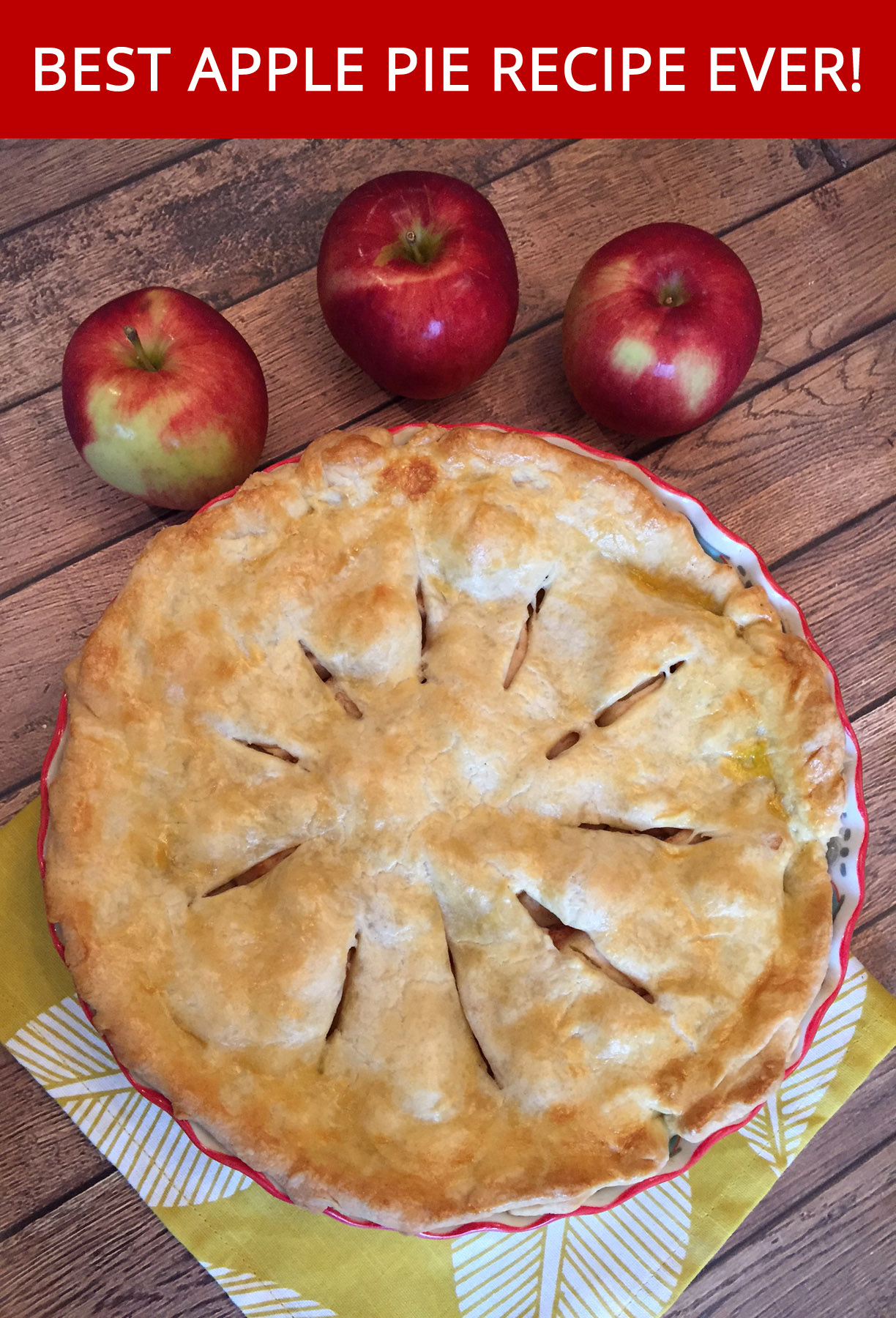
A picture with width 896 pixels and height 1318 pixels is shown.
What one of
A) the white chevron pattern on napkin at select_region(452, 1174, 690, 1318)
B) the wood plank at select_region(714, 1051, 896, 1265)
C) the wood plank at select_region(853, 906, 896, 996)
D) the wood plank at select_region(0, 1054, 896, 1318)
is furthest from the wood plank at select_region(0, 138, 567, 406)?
the wood plank at select_region(714, 1051, 896, 1265)

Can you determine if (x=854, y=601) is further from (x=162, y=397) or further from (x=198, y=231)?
(x=198, y=231)

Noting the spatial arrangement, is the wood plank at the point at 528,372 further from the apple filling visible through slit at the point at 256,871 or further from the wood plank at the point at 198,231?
the apple filling visible through slit at the point at 256,871

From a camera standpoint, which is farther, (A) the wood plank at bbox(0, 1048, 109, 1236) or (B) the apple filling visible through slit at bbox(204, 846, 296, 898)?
(A) the wood plank at bbox(0, 1048, 109, 1236)

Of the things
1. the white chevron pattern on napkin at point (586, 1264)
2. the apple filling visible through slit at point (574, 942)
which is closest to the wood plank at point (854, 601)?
the apple filling visible through slit at point (574, 942)

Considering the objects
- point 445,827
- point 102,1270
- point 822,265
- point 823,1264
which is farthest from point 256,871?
point 822,265

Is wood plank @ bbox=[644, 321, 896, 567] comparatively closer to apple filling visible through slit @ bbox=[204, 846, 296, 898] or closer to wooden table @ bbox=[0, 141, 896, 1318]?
wooden table @ bbox=[0, 141, 896, 1318]

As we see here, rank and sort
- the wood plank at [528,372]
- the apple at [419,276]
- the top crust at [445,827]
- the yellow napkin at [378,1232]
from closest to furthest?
the top crust at [445,827] < the yellow napkin at [378,1232] < the apple at [419,276] < the wood plank at [528,372]
